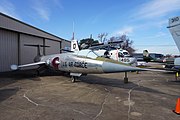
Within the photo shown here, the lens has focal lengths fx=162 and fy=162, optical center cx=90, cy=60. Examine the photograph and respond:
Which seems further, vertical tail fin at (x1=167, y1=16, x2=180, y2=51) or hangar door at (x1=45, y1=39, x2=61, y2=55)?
hangar door at (x1=45, y1=39, x2=61, y2=55)

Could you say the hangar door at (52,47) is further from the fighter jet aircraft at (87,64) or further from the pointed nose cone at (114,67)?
the pointed nose cone at (114,67)

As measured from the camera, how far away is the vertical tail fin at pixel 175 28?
7.77 meters

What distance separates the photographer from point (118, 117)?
5.17 metres

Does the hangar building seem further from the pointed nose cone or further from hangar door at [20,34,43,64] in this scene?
the pointed nose cone

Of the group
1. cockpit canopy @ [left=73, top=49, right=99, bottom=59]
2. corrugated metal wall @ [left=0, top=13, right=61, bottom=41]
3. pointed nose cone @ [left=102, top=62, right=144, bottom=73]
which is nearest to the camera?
pointed nose cone @ [left=102, top=62, right=144, bottom=73]

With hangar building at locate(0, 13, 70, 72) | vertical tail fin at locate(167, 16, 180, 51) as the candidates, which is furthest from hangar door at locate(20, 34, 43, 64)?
vertical tail fin at locate(167, 16, 180, 51)

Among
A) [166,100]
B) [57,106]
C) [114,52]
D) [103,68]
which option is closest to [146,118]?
[166,100]

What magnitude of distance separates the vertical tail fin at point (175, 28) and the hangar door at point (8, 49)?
18.4 m

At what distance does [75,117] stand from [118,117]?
54.1 inches

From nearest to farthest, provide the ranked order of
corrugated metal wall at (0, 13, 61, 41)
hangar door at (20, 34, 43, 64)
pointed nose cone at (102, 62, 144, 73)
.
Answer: pointed nose cone at (102, 62, 144, 73) < corrugated metal wall at (0, 13, 61, 41) < hangar door at (20, 34, 43, 64)

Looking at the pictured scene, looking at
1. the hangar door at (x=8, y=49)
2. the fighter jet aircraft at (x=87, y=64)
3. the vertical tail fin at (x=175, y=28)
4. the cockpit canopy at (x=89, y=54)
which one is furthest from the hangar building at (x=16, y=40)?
the vertical tail fin at (x=175, y=28)

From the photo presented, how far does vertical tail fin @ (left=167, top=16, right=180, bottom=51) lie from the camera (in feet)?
25.5

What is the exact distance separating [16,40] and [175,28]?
20.3 metres

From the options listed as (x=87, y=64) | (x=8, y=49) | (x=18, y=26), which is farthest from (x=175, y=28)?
(x=18, y=26)
